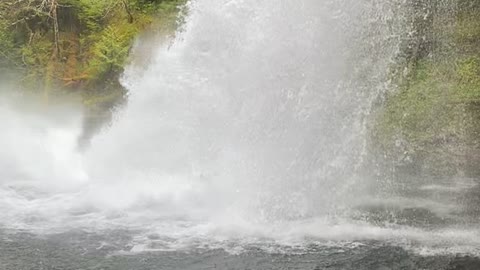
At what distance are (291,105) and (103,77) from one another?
6.44 metres

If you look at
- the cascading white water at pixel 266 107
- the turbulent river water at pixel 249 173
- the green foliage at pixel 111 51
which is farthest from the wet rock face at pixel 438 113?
the green foliage at pixel 111 51

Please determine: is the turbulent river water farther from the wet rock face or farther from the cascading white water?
the wet rock face

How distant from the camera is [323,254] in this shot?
8.22 meters

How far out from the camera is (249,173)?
11008 mm

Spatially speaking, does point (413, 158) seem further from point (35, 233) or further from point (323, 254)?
point (35, 233)

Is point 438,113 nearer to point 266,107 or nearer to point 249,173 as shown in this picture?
point 266,107

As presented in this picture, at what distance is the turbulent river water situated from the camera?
8516mm

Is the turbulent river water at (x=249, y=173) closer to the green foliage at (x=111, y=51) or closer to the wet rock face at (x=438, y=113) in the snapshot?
the wet rock face at (x=438, y=113)

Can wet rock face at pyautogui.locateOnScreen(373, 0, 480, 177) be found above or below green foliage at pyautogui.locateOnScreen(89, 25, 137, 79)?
below

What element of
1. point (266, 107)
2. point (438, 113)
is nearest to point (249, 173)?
point (266, 107)

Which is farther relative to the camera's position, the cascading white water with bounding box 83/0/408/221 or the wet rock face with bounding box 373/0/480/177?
the wet rock face with bounding box 373/0/480/177

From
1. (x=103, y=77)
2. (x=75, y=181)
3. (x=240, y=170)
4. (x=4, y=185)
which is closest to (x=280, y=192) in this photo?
(x=240, y=170)

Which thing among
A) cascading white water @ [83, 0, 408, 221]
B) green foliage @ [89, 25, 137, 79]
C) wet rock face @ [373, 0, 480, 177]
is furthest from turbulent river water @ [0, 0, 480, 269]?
green foliage @ [89, 25, 137, 79]

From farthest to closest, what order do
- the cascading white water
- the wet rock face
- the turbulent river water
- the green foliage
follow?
the green foliage → the wet rock face → the cascading white water → the turbulent river water
